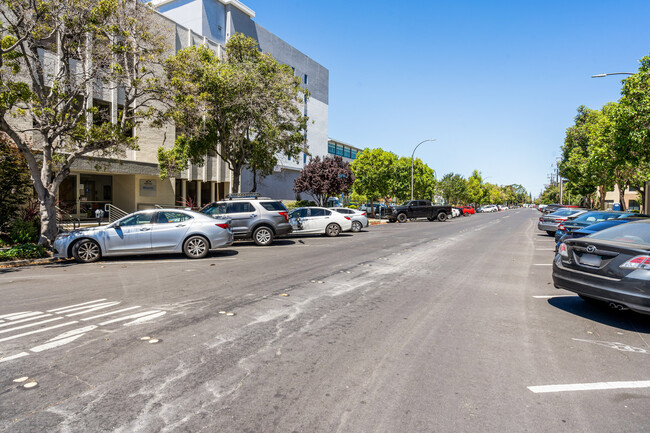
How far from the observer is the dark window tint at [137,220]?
439 inches

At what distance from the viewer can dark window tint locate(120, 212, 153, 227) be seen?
11.1 meters

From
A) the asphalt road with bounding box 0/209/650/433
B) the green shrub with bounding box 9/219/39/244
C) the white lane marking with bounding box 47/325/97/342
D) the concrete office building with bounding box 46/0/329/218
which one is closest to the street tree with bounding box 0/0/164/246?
the green shrub with bounding box 9/219/39/244

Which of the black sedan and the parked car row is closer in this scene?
the black sedan

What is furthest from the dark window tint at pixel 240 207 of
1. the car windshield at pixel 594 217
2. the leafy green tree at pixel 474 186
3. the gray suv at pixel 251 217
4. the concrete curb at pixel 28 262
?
the leafy green tree at pixel 474 186

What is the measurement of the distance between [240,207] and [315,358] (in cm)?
1145

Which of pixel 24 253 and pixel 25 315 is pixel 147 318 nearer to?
pixel 25 315

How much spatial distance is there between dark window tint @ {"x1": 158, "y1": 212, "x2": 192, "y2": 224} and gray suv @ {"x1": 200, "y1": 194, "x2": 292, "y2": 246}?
308 centimetres

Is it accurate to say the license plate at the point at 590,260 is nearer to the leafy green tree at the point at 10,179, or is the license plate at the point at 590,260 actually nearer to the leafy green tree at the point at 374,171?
the leafy green tree at the point at 10,179

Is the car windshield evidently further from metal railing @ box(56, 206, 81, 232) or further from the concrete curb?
metal railing @ box(56, 206, 81, 232)

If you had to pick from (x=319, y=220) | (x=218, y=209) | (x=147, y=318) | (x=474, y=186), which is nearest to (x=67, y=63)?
(x=218, y=209)

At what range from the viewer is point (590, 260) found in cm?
572

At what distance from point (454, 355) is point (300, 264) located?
6361mm

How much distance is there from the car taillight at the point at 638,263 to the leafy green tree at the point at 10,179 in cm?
1709

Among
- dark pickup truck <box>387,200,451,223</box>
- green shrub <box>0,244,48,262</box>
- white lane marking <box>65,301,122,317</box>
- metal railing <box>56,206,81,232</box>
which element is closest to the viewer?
white lane marking <box>65,301,122,317</box>
